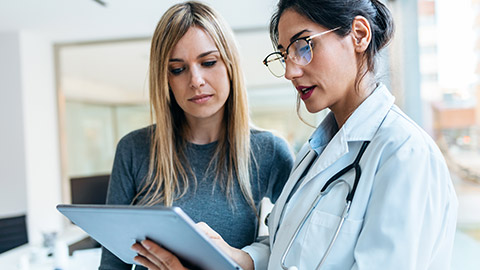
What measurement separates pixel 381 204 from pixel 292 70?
1.26ft

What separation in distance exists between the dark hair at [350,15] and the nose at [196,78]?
361 mm

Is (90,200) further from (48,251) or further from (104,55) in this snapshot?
(104,55)

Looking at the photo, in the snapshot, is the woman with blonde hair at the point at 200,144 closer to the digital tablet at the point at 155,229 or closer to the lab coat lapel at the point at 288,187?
the lab coat lapel at the point at 288,187

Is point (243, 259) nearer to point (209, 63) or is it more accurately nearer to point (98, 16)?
point (209, 63)

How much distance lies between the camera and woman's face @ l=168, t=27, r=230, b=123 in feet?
4.28

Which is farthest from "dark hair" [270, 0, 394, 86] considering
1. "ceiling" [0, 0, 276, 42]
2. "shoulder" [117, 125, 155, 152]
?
"ceiling" [0, 0, 276, 42]

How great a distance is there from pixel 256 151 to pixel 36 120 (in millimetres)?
3749

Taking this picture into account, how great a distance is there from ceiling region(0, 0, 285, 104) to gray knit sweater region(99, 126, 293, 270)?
5.29ft

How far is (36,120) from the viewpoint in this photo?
4.44 meters

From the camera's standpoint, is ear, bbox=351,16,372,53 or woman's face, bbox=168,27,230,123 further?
woman's face, bbox=168,27,230,123

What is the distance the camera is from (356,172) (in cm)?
88

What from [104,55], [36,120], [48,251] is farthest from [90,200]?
[104,55]

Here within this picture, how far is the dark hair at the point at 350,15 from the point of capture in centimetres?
94

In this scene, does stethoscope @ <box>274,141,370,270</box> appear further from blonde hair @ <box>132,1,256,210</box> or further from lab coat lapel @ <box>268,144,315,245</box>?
blonde hair @ <box>132,1,256,210</box>
